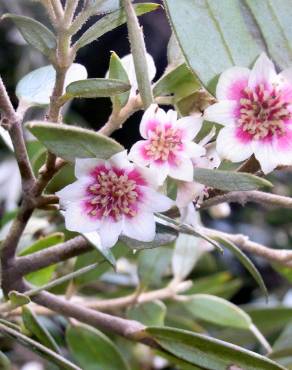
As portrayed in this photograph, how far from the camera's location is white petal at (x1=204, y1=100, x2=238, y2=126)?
0.60m

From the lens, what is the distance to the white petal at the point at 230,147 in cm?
60

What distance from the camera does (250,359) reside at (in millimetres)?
645

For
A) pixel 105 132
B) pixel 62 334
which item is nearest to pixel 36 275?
pixel 62 334

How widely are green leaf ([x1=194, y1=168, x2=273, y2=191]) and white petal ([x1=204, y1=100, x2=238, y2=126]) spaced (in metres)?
0.05

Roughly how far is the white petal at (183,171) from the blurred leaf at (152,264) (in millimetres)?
527

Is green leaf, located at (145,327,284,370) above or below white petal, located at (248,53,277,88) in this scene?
below

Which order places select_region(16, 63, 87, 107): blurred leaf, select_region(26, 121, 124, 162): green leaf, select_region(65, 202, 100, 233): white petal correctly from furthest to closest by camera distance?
select_region(16, 63, 87, 107): blurred leaf
select_region(65, 202, 100, 233): white petal
select_region(26, 121, 124, 162): green leaf

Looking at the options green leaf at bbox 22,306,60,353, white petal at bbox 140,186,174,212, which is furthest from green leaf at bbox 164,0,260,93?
green leaf at bbox 22,306,60,353

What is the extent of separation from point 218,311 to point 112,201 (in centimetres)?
49

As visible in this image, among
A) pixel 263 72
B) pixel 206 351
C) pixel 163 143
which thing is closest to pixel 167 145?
pixel 163 143

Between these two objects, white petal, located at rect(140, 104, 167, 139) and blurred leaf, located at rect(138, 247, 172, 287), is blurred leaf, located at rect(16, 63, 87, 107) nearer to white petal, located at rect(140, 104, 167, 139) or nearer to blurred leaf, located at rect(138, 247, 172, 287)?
white petal, located at rect(140, 104, 167, 139)

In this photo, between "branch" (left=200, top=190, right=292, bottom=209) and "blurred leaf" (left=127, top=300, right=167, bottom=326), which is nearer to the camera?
"branch" (left=200, top=190, right=292, bottom=209)

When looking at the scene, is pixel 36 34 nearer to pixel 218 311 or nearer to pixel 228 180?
pixel 228 180

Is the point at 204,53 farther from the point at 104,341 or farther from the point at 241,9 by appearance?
the point at 104,341
